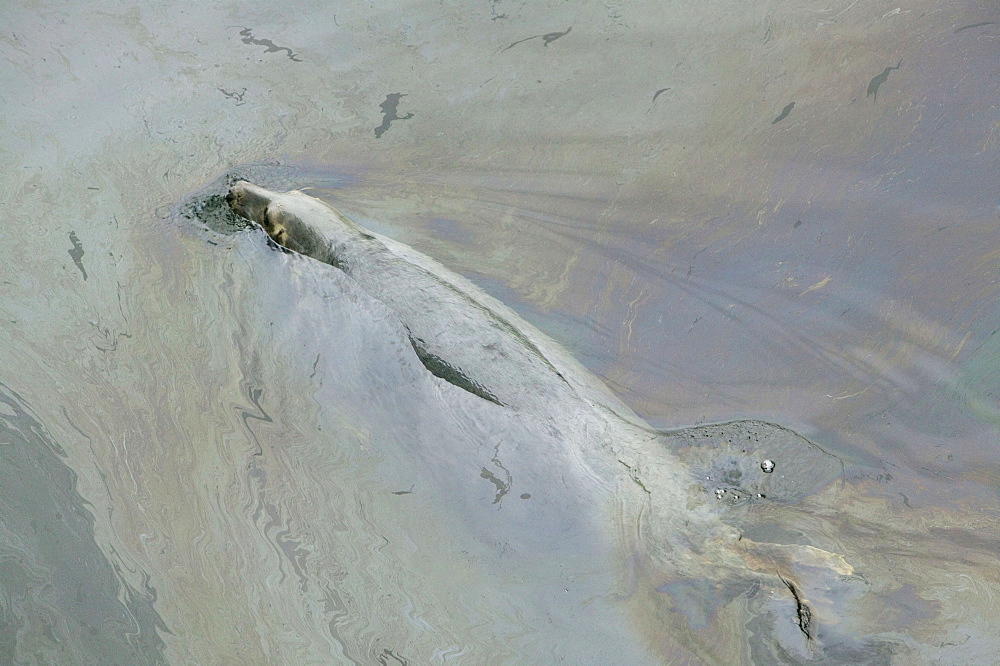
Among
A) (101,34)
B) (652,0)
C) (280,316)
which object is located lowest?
(280,316)

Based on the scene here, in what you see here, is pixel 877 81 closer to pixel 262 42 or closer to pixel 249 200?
pixel 249 200

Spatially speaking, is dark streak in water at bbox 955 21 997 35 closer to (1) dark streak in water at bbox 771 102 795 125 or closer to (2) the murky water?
(2) the murky water

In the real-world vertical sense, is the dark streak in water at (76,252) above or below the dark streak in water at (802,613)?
above

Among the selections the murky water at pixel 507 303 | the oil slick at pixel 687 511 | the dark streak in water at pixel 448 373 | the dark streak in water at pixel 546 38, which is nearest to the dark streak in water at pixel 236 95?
the murky water at pixel 507 303

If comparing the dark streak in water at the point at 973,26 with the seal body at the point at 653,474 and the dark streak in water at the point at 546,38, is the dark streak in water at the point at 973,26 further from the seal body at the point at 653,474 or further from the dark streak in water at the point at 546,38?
the seal body at the point at 653,474

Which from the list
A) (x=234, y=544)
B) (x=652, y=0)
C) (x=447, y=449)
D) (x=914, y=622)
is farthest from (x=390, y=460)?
(x=652, y=0)

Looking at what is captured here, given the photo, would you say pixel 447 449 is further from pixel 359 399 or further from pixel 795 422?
pixel 795 422

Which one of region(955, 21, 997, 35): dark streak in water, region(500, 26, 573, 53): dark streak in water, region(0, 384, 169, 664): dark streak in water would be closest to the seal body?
region(0, 384, 169, 664): dark streak in water
